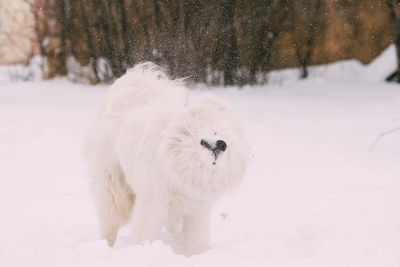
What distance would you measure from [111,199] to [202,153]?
112 cm

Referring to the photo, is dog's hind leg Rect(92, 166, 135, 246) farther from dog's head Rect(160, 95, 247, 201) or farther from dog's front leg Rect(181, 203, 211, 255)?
dog's head Rect(160, 95, 247, 201)

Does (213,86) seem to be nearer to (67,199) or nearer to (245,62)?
(245,62)

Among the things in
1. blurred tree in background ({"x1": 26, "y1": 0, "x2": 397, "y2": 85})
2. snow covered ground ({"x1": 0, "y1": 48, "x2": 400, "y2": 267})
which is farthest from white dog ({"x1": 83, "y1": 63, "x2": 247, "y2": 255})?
blurred tree in background ({"x1": 26, "y1": 0, "x2": 397, "y2": 85})

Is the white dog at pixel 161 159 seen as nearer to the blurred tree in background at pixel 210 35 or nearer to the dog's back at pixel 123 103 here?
the dog's back at pixel 123 103

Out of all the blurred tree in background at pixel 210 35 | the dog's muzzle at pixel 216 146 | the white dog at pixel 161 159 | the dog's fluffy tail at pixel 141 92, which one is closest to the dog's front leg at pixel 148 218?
the white dog at pixel 161 159

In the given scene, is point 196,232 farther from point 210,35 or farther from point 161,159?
point 210,35

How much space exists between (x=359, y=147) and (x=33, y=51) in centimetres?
761

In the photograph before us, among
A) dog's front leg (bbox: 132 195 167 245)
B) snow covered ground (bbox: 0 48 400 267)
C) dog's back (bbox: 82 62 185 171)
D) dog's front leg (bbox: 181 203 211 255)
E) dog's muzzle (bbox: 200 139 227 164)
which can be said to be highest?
dog's muzzle (bbox: 200 139 227 164)

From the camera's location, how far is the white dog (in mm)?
2717

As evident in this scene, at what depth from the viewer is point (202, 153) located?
8.70ft

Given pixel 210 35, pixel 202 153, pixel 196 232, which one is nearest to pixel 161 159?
pixel 202 153

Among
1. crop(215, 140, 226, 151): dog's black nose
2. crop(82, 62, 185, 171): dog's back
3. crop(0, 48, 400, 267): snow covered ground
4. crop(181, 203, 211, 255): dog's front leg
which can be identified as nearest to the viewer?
crop(215, 140, 226, 151): dog's black nose

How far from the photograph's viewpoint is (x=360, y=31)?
34.9 feet

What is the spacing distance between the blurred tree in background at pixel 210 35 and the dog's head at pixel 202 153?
232 inches
